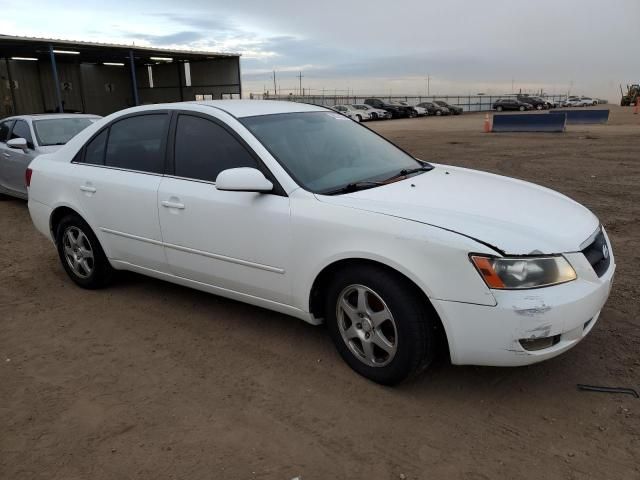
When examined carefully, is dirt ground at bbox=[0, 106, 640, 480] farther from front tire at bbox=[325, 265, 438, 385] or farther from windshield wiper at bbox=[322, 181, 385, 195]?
windshield wiper at bbox=[322, 181, 385, 195]

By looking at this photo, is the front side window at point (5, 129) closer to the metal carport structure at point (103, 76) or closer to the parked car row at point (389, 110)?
the metal carport structure at point (103, 76)

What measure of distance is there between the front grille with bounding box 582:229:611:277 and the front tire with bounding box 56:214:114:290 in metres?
3.74

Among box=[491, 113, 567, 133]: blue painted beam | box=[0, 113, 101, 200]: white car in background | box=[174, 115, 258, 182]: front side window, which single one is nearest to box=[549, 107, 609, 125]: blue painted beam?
box=[491, 113, 567, 133]: blue painted beam

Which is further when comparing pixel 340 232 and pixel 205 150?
pixel 205 150

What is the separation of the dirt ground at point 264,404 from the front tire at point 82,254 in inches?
10.9

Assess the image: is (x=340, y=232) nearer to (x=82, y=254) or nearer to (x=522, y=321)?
(x=522, y=321)

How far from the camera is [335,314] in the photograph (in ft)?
10.4

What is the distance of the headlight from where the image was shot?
103 inches

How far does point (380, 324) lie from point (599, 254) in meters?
1.32

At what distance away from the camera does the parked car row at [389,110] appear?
1730 inches

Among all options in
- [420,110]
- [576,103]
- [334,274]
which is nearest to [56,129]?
[334,274]

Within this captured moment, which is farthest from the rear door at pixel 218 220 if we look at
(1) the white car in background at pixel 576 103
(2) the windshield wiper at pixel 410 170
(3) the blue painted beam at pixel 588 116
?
(1) the white car in background at pixel 576 103

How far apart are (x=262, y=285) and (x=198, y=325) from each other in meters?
0.87

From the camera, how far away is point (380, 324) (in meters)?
2.98
